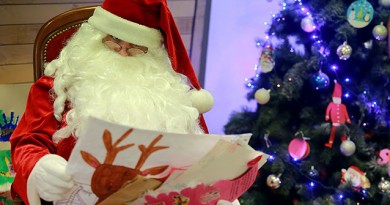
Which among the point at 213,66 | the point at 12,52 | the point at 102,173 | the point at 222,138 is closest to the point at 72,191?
the point at 102,173

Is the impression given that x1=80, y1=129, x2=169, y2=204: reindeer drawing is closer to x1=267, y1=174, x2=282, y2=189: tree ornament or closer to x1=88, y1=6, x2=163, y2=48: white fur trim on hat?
x1=88, y1=6, x2=163, y2=48: white fur trim on hat

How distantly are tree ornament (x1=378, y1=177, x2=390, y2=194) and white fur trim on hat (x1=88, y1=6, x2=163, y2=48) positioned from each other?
1.39 m

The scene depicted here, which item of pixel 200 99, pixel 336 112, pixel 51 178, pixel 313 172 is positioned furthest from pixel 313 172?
pixel 51 178

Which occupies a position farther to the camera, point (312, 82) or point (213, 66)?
point (213, 66)

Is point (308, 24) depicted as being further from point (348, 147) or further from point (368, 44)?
point (348, 147)

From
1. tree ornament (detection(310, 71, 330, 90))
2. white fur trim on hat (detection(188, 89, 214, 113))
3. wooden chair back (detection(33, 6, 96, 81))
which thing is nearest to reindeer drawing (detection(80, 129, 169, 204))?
white fur trim on hat (detection(188, 89, 214, 113))

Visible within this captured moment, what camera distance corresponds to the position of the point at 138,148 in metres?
0.98

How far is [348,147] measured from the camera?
2.33 m

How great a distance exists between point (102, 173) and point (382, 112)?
1.68 m

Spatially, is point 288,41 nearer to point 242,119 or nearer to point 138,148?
point 242,119

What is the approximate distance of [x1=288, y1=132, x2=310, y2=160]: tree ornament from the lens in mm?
2389

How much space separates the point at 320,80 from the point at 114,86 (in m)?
1.23

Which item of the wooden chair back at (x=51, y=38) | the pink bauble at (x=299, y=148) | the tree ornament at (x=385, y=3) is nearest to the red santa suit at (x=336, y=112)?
the pink bauble at (x=299, y=148)

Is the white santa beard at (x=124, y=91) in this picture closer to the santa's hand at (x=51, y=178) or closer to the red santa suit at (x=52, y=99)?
the red santa suit at (x=52, y=99)
